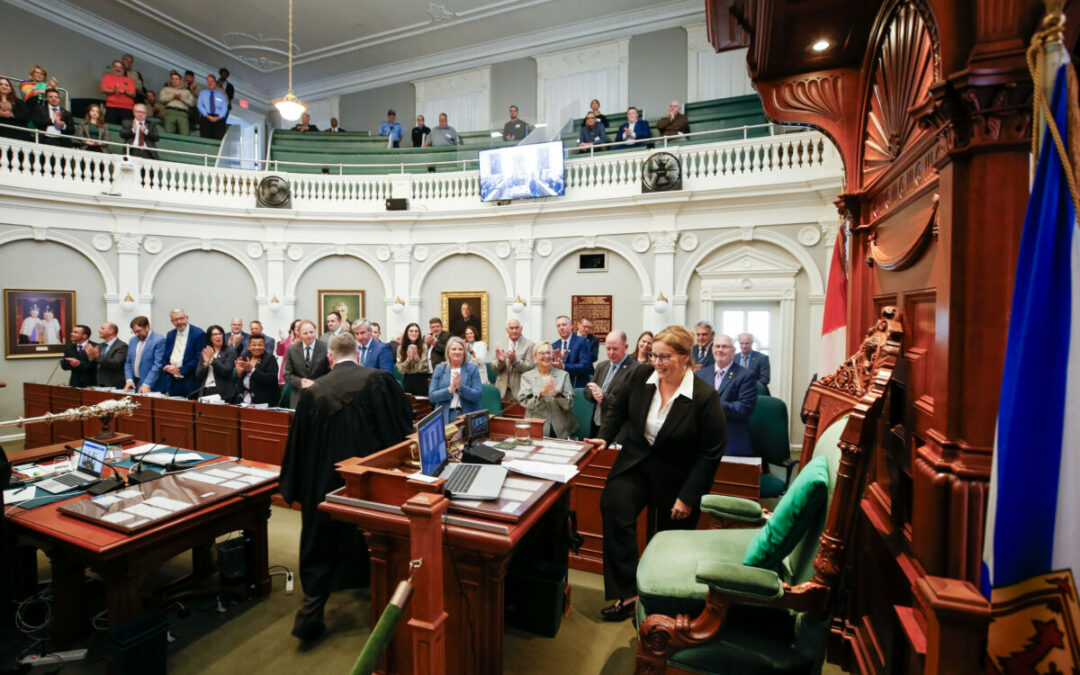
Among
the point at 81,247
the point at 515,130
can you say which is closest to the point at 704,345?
the point at 515,130

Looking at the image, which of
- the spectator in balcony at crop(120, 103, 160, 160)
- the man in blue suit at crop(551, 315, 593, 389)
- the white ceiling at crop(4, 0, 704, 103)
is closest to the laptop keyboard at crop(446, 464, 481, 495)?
the man in blue suit at crop(551, 315, 593, 389)

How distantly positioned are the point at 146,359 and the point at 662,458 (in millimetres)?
6783

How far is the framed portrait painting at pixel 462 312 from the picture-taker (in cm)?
1016

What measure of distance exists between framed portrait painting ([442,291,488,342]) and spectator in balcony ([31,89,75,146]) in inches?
278

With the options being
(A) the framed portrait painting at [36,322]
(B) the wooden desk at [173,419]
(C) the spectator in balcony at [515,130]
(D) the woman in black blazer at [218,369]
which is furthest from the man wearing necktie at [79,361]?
(C) the spectator in balcony at [515,130]

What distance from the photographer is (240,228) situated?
399 inches

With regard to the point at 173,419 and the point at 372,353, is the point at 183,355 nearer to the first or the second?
the point at 173,419

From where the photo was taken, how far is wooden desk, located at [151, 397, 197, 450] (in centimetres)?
536

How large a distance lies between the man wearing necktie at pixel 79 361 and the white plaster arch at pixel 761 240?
8.67 meters

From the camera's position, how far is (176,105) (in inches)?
440

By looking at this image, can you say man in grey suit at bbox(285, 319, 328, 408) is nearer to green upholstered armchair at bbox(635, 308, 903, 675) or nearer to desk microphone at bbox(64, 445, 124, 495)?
desk microphone at bbox(64, 445, 124, 495)

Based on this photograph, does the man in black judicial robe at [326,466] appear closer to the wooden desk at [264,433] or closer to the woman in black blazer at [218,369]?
the wooden desk at [264,433]

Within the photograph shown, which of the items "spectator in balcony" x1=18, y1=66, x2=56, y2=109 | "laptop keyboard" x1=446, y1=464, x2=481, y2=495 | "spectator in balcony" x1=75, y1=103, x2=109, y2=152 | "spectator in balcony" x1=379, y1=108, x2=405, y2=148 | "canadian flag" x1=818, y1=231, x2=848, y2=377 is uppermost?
"spectator in balcony" x1=379, y1=108, x2=405, y2=148

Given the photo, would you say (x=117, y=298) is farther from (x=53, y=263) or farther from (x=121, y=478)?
(x=121, y=478)
